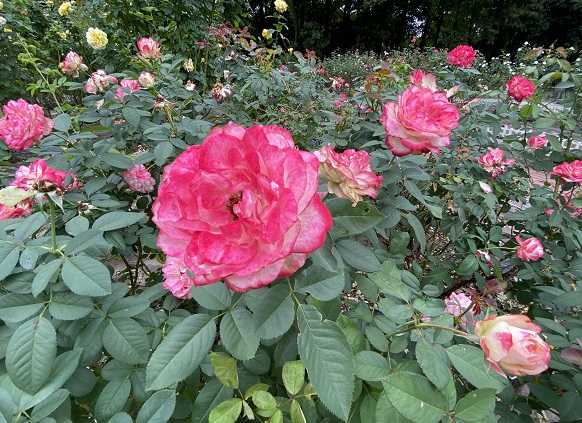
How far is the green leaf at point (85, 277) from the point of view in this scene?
19.5 inches

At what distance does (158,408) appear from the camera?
488mm

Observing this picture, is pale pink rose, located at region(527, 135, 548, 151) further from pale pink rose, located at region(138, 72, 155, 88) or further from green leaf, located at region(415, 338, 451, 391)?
pale pink rose, located at region(138, 72, 155, 88)

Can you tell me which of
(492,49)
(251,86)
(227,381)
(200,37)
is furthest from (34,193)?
(492,49)

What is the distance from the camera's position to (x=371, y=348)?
0.60 metres

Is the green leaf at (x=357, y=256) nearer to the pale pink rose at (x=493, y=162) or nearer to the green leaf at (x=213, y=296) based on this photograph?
the green leaf at (x=213, y=296)

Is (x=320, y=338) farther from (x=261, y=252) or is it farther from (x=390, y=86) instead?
(x=390, y=86)

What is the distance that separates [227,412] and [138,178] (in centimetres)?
78

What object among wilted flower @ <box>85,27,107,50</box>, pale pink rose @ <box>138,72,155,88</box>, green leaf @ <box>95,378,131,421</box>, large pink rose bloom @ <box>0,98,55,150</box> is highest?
wilted flower @ <box>85,27,107,50</box>

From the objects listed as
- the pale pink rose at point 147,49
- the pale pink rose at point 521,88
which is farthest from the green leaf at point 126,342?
the pale pink rose at point 521,88

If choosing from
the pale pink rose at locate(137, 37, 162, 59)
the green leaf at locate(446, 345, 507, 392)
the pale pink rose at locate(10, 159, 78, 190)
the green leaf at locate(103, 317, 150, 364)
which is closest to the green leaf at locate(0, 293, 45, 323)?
the green leaf at locate(103, 317, 150, 364)

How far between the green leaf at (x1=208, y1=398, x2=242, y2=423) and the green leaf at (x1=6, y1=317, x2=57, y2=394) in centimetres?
25

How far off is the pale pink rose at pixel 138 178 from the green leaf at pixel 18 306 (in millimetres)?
524

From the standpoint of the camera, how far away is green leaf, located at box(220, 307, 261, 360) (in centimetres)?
45

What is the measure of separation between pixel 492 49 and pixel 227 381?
19.0 meters
